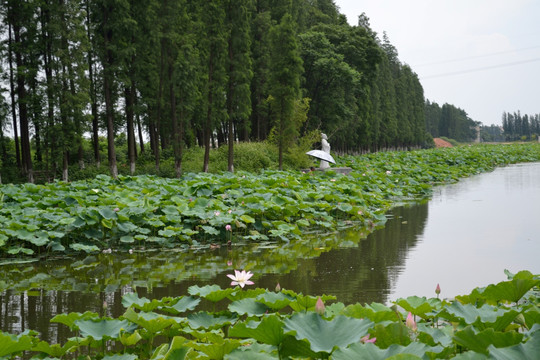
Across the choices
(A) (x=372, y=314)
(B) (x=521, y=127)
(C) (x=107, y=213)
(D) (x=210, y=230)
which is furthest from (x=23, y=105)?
(B) (x=521, y=127)

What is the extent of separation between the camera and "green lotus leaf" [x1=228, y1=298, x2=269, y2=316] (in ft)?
8.01

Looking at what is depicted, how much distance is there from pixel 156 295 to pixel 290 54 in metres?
16.8

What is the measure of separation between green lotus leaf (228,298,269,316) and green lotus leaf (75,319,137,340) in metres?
0.50

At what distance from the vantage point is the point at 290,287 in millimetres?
4828

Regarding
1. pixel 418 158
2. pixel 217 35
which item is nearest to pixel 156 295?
pixel 217 35

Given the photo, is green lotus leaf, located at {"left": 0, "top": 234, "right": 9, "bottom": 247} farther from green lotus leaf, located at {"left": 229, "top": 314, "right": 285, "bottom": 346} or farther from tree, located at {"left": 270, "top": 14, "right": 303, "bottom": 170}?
tree, located at {"left": 270, "top": 14, "right": 303, "bottom": 170}

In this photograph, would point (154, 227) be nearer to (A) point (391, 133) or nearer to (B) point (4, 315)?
(B) point (4, 315)

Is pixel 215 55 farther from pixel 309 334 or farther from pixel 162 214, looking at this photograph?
pixel 309 334

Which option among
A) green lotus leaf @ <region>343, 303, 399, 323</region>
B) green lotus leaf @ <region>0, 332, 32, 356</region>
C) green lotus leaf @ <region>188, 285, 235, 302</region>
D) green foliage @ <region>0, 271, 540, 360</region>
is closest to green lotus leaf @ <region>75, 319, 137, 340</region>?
green foliage @ <region>0, 271, 540, 360</region>

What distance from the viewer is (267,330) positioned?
73.9 inches

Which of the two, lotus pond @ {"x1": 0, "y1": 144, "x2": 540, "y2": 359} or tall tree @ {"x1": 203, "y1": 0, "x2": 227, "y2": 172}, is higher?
tall tree @ {"x1": 203, "y1": 0, "x2": 227, "y2": 172}

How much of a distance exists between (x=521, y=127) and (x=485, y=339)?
123631mm

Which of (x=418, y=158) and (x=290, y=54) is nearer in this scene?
(x=290, y=54)

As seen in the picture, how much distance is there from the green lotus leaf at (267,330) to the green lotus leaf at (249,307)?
473mm
